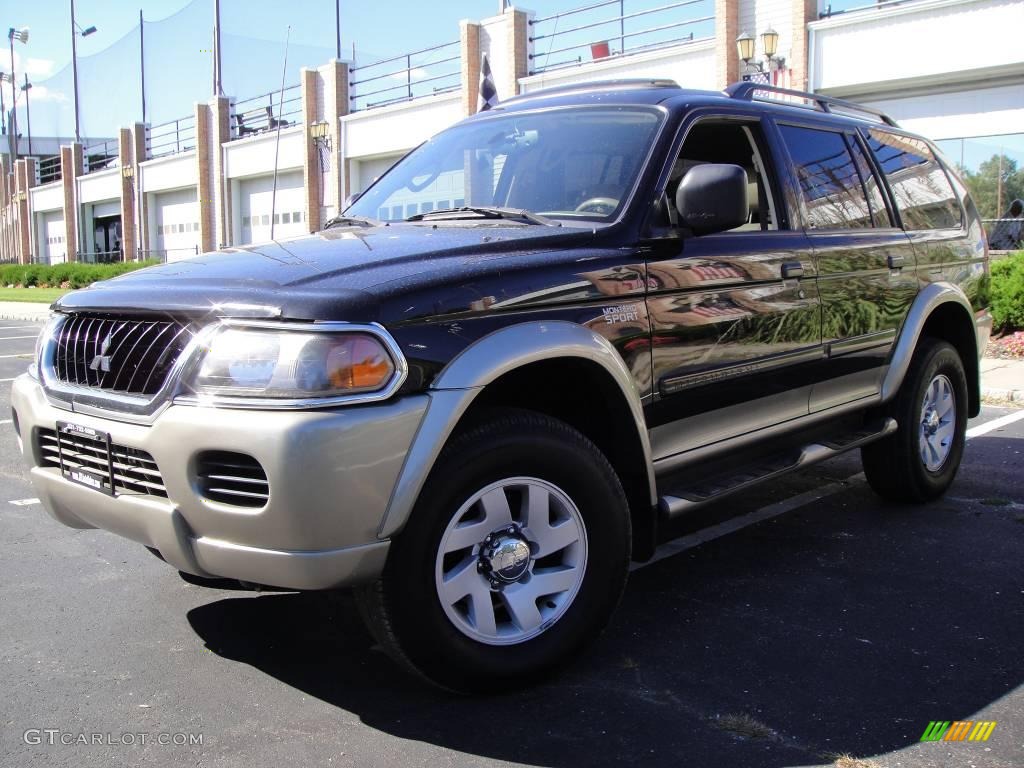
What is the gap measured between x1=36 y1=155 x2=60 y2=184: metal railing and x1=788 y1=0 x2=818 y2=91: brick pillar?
5108 centimetres

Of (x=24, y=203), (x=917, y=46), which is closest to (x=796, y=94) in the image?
(x=917, y=46)

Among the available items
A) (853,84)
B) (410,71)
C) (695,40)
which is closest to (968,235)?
(853,84)

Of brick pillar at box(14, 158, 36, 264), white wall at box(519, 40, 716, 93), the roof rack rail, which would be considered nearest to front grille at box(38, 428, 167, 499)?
the roof rack rail

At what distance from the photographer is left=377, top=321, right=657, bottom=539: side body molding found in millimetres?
2812

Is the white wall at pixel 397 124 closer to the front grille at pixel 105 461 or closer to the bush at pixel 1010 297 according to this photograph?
the bush at pixel 1010 297

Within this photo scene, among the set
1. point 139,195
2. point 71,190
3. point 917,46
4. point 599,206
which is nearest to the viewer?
point 599,206

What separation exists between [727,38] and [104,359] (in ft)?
67.1

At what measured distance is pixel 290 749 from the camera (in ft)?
9.45

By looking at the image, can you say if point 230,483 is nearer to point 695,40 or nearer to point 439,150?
point 439,150

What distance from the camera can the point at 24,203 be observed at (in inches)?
2511

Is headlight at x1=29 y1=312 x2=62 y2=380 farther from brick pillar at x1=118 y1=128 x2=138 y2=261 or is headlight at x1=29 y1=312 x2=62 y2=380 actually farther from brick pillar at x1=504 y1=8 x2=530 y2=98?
brick pillar at x1=118 y1=128 x2=138 y2=261

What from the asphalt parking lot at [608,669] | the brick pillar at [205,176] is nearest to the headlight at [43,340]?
the asphalt parking lot at [608,669]

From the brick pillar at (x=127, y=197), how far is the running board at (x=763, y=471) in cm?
4751

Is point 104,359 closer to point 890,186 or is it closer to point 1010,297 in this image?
point 890,186
